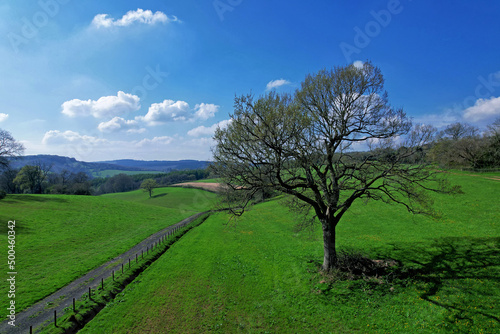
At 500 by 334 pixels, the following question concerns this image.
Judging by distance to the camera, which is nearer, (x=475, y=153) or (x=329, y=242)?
(x=329, y=242)

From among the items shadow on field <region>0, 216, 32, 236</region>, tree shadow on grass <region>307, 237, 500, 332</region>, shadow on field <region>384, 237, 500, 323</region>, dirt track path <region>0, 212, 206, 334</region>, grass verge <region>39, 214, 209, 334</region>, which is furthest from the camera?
shadow on field <region>0, 216, 32, 236</region>

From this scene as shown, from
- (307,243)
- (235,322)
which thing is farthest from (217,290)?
(307,243)

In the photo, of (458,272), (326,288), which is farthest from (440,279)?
(326,288)

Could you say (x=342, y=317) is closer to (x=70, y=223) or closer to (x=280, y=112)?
(x=280, y=112)

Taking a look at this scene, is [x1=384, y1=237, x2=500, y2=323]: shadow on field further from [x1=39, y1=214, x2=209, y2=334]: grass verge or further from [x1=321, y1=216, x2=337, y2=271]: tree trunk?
[x1=39, y1=214, x2=209, y2=334]: grass verge

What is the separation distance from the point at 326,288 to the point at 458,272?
882 cm

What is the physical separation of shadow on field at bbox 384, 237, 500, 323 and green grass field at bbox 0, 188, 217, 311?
1139 inches

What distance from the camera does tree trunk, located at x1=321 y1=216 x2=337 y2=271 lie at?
54.4 feet

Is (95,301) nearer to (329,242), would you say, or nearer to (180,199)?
(329,242)

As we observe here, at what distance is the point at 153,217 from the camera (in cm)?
5612

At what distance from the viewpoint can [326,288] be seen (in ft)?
51.2

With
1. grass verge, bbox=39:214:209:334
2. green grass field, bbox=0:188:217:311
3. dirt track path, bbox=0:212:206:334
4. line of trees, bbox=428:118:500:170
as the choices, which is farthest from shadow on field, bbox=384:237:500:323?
line of trees, bbox=428:118:500:170

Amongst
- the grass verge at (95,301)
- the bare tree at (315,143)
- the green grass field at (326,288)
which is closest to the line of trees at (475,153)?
the green grass field at (326,288)

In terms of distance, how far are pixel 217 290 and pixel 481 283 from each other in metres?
17.7
